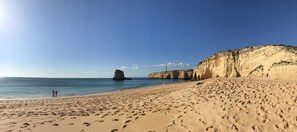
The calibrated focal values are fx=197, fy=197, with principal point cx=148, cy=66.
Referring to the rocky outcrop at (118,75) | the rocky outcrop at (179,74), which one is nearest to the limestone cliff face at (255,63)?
the rocky outcrop at (179,74)

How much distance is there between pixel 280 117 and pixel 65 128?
7.36 m

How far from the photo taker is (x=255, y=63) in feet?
114

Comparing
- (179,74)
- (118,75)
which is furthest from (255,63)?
(118,75)

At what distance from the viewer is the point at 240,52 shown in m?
42.1

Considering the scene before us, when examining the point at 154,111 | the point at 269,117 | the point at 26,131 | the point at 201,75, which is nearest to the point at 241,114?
the point at 269,117

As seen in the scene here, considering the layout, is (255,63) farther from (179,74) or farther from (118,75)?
(118,75)

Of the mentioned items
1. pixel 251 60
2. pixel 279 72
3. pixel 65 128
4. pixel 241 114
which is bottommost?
pixel 65 128

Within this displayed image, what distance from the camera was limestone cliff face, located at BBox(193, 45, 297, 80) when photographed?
23234mm

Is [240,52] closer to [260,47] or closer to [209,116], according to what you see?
[260,47]

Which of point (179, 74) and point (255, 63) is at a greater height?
point (255, 63)

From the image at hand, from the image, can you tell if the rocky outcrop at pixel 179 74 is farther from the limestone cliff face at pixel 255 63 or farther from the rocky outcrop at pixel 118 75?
the limestone cliff face at pixel 255 63

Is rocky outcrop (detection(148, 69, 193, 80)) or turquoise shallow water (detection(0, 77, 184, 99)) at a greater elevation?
rocky outcrop (detection(148, 69, 193, 80))

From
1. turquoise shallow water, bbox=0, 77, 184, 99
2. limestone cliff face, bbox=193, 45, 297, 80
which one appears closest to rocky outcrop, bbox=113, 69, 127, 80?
turquoise shallow water, bbox=0, 77, 184, 99

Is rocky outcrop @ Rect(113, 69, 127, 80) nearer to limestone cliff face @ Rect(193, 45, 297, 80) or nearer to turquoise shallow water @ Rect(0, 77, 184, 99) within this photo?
turquoise shallow water @ Rect(0, 77, 184, 99)
